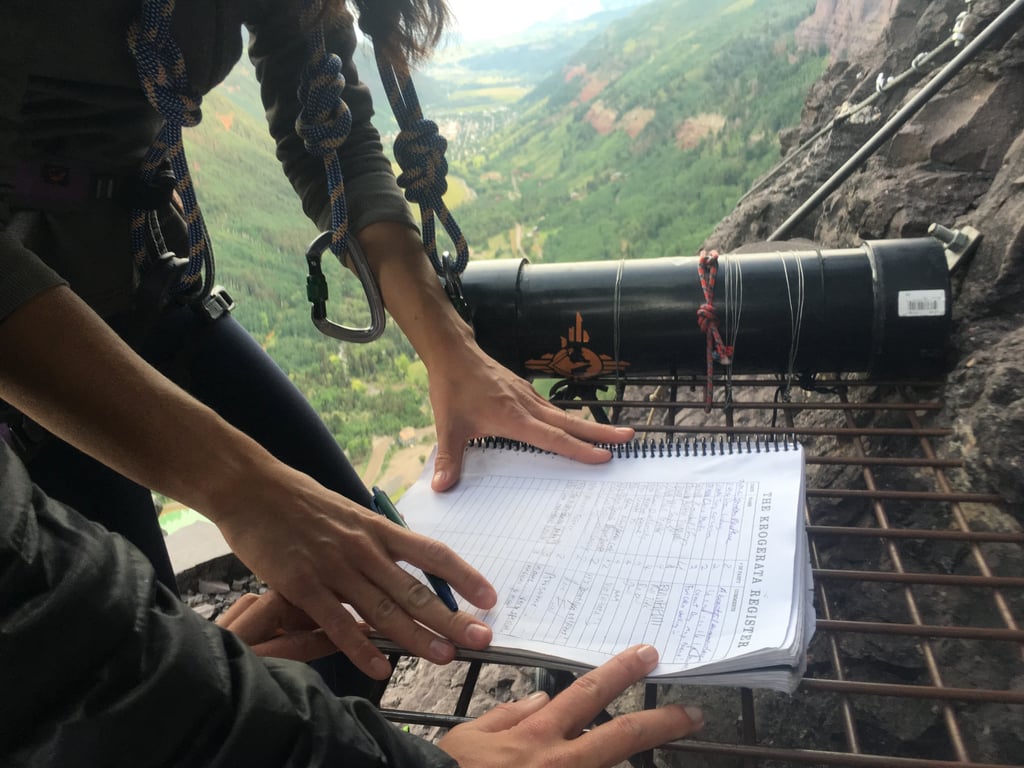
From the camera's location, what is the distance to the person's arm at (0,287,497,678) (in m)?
0.51

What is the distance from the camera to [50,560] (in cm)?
32

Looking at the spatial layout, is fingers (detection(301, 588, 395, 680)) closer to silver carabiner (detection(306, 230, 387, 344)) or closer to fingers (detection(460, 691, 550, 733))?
fingers (detection(460, 691, 550, 733))

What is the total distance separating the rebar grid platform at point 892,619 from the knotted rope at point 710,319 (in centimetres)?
4

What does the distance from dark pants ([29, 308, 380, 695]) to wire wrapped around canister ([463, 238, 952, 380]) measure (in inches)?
11.5

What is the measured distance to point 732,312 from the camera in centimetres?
95

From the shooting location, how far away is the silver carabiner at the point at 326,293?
2.60 feet

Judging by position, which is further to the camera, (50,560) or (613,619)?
(613,619)

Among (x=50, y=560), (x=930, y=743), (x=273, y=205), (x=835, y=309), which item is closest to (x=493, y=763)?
(x=50, y=560)

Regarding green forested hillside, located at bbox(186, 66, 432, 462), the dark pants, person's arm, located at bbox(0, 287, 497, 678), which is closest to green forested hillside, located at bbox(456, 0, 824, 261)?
green forested hillside, located at bbox(186, 66, 432, 462)

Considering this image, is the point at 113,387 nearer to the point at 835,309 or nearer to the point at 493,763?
the point at 493,763

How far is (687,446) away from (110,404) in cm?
54

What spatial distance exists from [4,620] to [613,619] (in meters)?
0.39

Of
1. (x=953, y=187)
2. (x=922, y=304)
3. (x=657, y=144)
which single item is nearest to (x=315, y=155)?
(x=922, y=304)

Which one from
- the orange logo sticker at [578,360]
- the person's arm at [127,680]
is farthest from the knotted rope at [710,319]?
the person's arm at [127,680]
